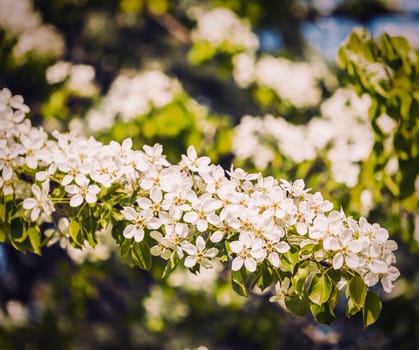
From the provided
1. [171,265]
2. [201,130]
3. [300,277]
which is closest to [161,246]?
[171,265]

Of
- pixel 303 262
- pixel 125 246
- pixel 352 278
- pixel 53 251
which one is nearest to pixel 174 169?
pixel 125 246

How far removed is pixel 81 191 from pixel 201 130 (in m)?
1.60

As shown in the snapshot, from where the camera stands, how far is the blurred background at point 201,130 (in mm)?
2396

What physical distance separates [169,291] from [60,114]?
1668 mm

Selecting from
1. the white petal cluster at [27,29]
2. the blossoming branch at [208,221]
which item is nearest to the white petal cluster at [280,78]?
the white petal cluster at [27,29]

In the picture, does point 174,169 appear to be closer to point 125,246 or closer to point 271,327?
point 125,246

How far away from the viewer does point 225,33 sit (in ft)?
10.8

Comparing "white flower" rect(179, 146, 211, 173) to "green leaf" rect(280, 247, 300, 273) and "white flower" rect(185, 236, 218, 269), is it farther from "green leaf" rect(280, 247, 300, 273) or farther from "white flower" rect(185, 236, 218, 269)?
"green leaf" rect(280, 247, 300, 273)

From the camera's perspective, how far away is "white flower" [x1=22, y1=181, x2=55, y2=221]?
45.3 inches

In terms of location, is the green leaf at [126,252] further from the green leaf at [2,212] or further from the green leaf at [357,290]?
the green leaf at [357,290]

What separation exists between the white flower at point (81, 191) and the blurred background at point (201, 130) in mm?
1029

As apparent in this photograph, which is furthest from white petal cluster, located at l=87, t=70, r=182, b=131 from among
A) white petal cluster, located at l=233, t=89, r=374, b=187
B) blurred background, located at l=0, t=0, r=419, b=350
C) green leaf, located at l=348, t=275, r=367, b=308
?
green leaf, located at l=348, t=275, r=367, b=308

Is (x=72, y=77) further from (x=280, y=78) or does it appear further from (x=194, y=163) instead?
(x=194, y=163)

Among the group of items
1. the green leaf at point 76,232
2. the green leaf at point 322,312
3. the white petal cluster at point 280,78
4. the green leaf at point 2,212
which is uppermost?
the green leaf at point 322,312
